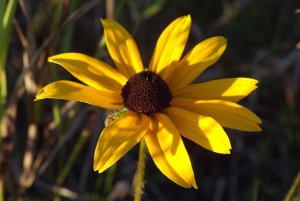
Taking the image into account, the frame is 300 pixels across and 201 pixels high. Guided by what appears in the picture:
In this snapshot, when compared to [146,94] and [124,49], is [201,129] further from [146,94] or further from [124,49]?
[124,49]

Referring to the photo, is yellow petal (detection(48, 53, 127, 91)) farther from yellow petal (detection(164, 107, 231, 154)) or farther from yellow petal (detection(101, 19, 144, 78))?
yellow petal (detection(164, 107, 231, 154))

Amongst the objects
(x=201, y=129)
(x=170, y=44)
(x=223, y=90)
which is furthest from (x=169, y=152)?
(x=170, y=44)

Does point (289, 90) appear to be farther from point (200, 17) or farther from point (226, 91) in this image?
point (226, 91)

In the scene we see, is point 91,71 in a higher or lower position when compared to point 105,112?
higher

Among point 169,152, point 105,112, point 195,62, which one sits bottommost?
point 105,112

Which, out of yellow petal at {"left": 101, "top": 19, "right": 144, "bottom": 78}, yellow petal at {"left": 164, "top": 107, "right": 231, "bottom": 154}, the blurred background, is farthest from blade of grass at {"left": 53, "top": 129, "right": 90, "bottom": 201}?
yellow petal at {"left": 164, "top": 107, "right": 231, "bottom": 154}

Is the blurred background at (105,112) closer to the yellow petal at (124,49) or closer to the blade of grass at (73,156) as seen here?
the blade of grass at (73,156)

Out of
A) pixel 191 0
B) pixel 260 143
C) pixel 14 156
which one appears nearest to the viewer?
pixel 14 156

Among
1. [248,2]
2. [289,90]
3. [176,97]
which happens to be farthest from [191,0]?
[176,97]
